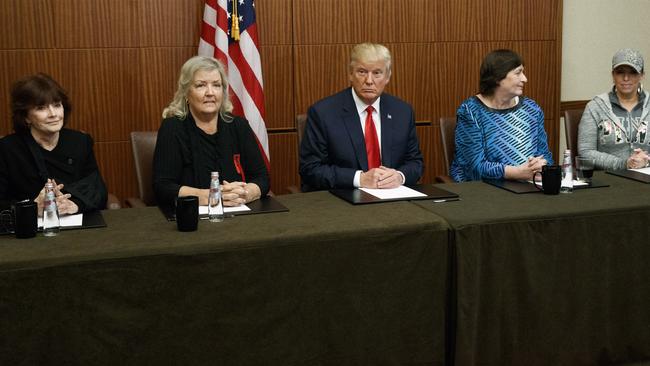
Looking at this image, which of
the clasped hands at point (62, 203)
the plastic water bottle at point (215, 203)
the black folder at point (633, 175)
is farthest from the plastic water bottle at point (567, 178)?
the clasped hands at point (62, 203)

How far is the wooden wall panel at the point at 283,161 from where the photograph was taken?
498cm

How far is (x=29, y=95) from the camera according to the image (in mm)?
2953

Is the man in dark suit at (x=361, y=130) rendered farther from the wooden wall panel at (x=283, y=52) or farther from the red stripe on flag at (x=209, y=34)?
the wooden wall panel at (x=283, y=52)

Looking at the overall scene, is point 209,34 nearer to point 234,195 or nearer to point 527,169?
point 234,195

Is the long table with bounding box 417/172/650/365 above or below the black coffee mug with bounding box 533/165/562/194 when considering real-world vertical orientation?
below

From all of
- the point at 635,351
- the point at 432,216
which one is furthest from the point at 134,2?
the point at 635,351

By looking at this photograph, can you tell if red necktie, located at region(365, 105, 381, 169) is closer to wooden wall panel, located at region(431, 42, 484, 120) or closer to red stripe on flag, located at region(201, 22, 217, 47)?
red stripe on flag, located at region(201, 22, 217, 47)

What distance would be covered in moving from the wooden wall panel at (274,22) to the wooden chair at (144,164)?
60.3 inches

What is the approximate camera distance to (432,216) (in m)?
2.57

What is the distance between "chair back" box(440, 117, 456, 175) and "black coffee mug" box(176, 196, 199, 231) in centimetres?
187

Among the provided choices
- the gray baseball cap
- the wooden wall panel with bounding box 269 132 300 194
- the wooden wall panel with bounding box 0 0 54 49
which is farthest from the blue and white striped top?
the wooden wall panel with bounding box 0 0 54 49

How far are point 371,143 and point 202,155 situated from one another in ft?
2.70

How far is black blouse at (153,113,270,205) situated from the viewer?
3170 mm

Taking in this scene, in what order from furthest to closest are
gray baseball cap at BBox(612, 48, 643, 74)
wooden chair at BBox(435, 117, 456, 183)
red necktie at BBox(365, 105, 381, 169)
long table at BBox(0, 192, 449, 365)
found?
1. gray baseball cap at BBox(612, 48, 643, 74)
2. wooden chair at BBox(435, 117, 456, 183)
3. red necktie at BBox(365, 105, 381, 169)
4. long table at BBox(0, 192, 449, 365)
